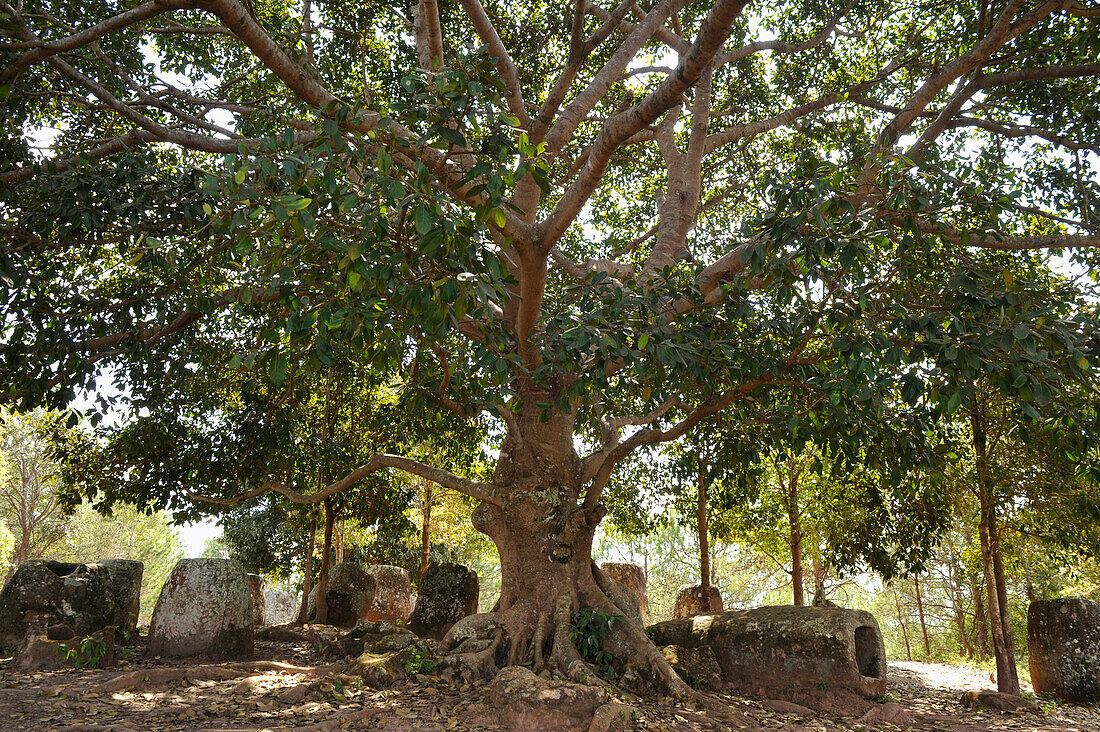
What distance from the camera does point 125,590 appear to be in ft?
29.1

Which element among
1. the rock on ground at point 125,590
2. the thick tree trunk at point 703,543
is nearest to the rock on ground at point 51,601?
the rock on ground at point 125,590

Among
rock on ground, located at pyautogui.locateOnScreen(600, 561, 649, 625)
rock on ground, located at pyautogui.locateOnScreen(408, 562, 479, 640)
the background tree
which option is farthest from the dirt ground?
the background tree

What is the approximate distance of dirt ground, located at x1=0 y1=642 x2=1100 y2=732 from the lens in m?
4.88

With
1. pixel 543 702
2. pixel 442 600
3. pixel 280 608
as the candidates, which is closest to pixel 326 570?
pixel 442 600

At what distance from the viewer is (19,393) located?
6.02 meters

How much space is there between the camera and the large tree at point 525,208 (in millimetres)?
4094

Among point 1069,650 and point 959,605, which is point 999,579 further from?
point 959,605

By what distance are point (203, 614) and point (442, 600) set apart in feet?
10.7

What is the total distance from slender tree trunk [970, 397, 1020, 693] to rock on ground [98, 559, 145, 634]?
11.1m

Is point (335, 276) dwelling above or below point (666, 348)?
above

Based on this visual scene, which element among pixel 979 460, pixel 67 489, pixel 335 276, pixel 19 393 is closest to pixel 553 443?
pixel 335 276

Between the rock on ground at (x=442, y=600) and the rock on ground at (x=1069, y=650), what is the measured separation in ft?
24.9

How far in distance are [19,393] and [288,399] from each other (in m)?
3.47

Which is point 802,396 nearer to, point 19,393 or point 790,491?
point 790,491
